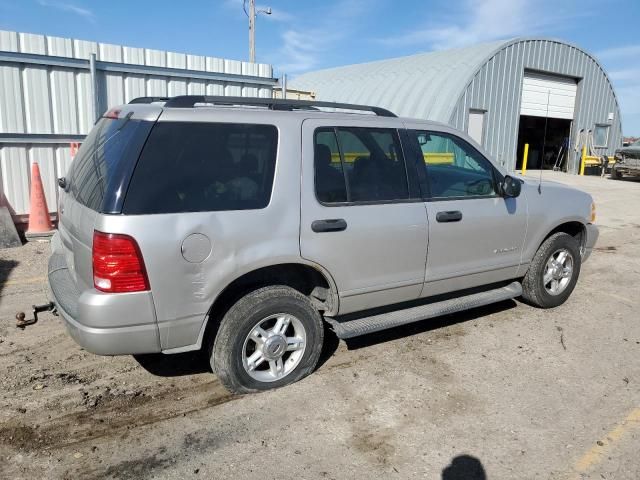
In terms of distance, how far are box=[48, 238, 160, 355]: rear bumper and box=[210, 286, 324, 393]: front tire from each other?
465 mm

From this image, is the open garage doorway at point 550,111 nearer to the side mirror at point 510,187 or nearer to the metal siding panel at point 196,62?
the metal siding panel at point 196,62

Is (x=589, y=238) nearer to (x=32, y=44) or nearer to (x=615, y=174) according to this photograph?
(x=32, y=44)

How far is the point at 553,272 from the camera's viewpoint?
5234 mm

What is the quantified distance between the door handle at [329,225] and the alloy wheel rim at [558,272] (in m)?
2.62

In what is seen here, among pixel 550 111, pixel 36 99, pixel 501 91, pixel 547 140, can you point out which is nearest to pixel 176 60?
pixel 36 99

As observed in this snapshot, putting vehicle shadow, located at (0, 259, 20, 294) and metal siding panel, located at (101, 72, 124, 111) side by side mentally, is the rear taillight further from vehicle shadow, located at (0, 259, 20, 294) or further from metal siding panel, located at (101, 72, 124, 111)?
metal siding panel, located at (101, 72, 124, 111)

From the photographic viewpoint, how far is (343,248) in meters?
3.64

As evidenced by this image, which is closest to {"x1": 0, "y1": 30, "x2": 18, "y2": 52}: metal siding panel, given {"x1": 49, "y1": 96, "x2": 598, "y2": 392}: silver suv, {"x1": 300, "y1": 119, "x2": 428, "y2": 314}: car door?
{"x1": 49, "y1": 96, "x2": 598, "y2": 392}: silver suv

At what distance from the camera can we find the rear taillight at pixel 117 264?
2.89 metres

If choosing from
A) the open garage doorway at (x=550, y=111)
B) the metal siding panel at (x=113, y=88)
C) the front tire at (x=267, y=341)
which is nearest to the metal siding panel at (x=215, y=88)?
the metal siding panel at (x=113, y=88)

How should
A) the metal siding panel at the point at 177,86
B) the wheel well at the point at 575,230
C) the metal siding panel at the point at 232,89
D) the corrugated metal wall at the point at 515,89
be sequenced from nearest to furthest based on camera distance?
the wheel well at the point at 575,230, the metal siding panel at the point at 177,86, the metal siding panel at the point at 232,89, the corrugated metal wall at the point at 515,89

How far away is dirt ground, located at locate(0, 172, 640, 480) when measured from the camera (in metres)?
2.88

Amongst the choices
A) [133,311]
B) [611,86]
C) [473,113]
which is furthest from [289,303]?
[611,86]

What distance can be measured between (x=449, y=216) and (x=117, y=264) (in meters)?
2.53
